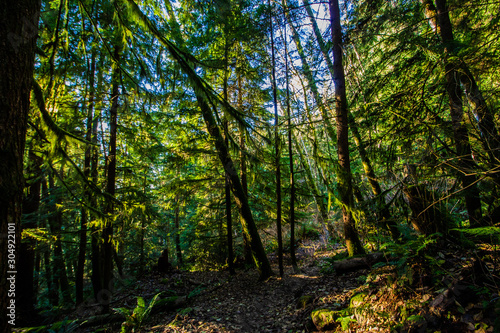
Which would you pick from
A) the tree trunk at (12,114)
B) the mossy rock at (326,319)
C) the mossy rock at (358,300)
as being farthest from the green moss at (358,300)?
the tree trunk at (12,114)

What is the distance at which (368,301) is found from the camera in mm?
3602

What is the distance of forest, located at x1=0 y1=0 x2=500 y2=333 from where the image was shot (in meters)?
2.78

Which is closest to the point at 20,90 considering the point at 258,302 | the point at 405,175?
the point at 405,175

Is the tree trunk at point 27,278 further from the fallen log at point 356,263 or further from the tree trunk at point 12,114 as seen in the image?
the fallen log at point 356,263

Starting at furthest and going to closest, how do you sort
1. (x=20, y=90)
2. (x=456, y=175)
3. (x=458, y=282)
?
(x=456, y=175)
(x=458, y=282)
(x=20, y=90)

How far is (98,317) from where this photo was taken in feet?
20.5

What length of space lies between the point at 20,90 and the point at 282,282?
7.96 meters

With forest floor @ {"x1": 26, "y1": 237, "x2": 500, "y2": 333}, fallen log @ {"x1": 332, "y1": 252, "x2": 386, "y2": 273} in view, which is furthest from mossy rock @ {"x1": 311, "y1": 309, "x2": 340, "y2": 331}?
fallen log @ {"x1": 332, "y1": 252, "x2": 386, "y2": 273}

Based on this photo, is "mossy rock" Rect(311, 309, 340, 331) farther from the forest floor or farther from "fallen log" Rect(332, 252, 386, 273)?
"fallen log" Rect(332, 252, 386, 273)

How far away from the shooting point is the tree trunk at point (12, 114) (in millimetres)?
1696

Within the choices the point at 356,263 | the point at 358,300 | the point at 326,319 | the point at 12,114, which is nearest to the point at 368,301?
the point at 358,300

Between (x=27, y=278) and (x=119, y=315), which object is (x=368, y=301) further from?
(x=27, y=278)

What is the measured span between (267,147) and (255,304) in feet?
15.6

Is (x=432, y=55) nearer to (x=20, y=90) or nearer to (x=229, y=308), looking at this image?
(x=20, y=90)
